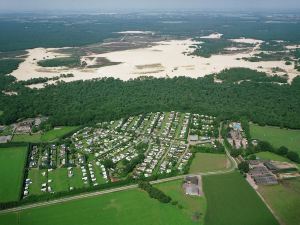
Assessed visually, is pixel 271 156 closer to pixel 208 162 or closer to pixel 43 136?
pixel 208 162

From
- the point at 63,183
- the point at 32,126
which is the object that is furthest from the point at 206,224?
the point at 32,126

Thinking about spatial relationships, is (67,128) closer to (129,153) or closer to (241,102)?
(129,153)

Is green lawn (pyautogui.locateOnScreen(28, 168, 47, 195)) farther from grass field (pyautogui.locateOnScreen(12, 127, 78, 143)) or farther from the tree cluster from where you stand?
the tree cluster

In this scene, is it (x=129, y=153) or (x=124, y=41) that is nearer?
(x=129, y=153)

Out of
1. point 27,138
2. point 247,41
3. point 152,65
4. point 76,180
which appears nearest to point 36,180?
point 76,180

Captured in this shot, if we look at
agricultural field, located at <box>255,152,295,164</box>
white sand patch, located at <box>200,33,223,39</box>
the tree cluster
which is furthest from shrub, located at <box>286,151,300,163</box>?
white sand patch, located at <box>200,33,223,39</box>

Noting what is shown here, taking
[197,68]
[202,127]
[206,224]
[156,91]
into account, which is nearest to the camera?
[206,224]

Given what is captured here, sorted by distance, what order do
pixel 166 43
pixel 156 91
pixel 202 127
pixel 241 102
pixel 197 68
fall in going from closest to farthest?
pixel 202 127, pixel 241 102, pixel 156 91, pixel 197 68, pixel 166 43

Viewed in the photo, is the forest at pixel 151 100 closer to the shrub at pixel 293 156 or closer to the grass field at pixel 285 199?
the shrub at pixel 293 156

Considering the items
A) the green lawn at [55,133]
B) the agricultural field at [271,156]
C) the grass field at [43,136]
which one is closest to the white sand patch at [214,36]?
the green lawn at [55,133]
